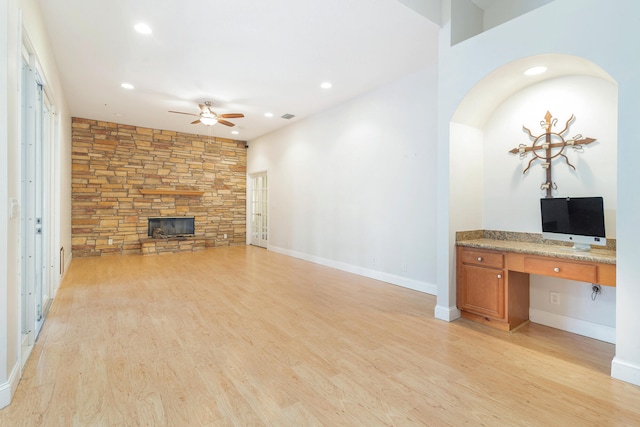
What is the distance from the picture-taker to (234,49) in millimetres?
3891

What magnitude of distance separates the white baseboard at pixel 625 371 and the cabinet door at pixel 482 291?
0.87 meters

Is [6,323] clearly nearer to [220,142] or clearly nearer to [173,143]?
[173,143]

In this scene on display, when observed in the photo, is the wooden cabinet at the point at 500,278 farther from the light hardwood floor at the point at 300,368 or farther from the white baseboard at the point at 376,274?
the white baseboard at the point at 376,274

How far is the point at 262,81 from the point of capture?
487cm

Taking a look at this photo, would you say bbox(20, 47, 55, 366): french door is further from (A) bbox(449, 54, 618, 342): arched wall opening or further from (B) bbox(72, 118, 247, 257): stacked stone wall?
(A) bbox(449, 54, 618, 342): arched wall opening

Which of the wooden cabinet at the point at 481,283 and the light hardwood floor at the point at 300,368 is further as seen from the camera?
the wooden cabinet at the point at 481,283

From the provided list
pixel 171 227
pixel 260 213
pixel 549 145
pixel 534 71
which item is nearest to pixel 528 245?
pixel 549 145

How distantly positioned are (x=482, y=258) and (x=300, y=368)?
2.07 meters

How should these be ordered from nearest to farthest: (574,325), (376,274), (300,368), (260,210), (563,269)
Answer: (300,368) → (563,269) → (574,325) → (376,274) → (260,210)

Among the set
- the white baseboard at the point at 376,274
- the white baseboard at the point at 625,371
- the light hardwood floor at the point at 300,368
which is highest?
the white baseboard at the point at 376,274

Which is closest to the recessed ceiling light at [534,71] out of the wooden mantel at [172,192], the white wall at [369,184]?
the white wall at [369,184]

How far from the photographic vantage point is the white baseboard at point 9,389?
6.09 ft

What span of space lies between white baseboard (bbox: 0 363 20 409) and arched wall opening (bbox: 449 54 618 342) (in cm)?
360

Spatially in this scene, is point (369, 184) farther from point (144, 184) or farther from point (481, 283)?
point (144, 184)
